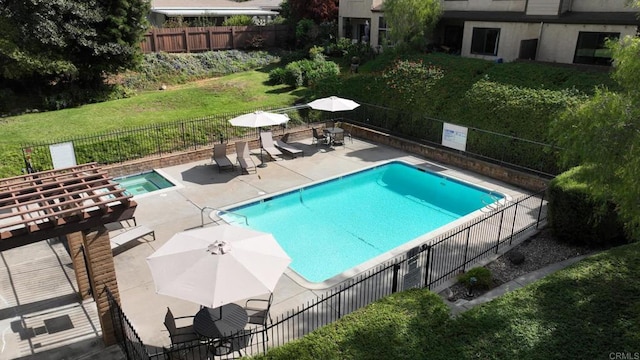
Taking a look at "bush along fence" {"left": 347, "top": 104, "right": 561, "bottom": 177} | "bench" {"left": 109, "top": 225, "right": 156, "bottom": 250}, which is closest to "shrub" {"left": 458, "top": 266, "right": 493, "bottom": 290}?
"bush along fence" {"left": 347, "top": 104, "right": 561, "bottom": 177}

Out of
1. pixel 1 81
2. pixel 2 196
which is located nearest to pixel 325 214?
pixel 2 196

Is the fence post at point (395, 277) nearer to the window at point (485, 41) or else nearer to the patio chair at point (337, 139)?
the patio chair at point (337, 139)

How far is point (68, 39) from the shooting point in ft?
73.1

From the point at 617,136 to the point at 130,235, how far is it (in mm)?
11436

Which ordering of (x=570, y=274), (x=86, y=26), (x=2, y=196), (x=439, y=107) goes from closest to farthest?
(x=2, y=196)
(x=570, y=274)
(x=439, y=107)
(x=86, y=26)

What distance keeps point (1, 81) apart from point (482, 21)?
86.4 feet

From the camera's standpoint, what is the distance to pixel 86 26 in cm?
2255

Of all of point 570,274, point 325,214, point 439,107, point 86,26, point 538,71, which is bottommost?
point 325,214

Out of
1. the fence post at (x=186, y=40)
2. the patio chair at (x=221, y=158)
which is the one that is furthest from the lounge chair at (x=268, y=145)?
the fence post at (x=186, y=40)

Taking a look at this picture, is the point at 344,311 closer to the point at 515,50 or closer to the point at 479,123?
the point at 479,123

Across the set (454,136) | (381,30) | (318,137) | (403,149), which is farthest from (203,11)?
(454,136)

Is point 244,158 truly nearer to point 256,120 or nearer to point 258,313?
point 256,120

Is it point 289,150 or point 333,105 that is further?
point 333,105

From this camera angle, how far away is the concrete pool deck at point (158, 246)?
355 inches
